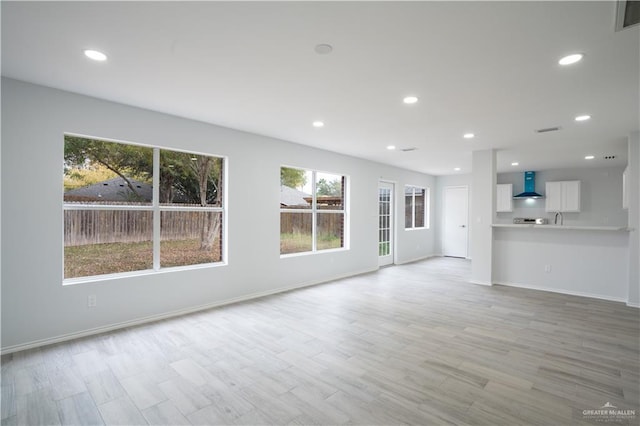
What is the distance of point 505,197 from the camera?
9.02m

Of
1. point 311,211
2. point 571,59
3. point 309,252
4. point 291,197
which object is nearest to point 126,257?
point 291,197

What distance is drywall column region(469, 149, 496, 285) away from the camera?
583cm

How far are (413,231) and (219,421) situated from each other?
780 centimetres

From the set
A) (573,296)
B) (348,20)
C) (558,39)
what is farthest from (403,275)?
(348,20)

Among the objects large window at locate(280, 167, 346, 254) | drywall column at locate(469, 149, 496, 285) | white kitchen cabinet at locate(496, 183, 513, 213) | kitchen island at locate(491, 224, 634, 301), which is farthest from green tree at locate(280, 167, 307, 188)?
white kitchen cabinet at locate(496, 183, 513, 213)

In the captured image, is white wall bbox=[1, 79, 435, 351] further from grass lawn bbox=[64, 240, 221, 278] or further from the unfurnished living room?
grass lawn bbox=[64, 240, 221, 278]

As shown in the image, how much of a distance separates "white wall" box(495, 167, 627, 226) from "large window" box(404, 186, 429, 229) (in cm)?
286

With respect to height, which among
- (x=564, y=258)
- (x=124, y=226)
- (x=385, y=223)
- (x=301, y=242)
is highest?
(x=124, y=226)

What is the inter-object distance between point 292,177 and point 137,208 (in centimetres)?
269

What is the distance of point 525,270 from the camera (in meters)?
5.75

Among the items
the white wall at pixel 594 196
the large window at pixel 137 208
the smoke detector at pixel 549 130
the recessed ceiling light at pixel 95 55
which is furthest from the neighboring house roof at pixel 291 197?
the white wall at pixel 594 196

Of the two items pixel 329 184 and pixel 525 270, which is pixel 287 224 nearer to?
pixel 329 184

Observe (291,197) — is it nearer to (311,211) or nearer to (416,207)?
Answer: (311,211)

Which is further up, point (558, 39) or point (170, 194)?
point (558, 39)
